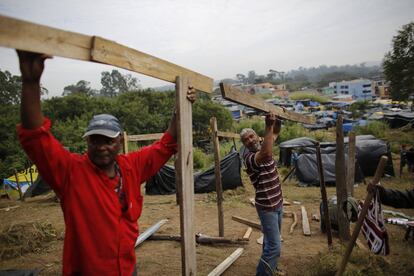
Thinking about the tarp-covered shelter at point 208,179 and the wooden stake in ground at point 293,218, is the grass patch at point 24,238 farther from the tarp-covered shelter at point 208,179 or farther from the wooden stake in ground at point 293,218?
the wooden stake in ground at point 293,218

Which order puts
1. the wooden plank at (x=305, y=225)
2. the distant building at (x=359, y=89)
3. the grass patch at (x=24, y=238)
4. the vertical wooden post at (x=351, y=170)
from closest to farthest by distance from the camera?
the vertical wooden post at (x=351, y=170) < the grass patch at (x=24, y=238) < the wooden plank at (x=305, y=225) < the distant building at (x=359, y=89)

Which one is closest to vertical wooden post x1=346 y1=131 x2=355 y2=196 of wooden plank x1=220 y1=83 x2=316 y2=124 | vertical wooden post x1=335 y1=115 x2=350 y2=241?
vertical wooden post x1=335 y1=115 x2=350 y2=241

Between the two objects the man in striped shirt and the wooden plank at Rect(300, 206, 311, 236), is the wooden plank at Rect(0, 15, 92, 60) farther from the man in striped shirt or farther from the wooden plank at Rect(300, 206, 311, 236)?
the wooden plank at Rect(300, 206, 311, 236)

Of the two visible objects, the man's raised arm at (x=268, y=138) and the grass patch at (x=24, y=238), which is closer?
the man's raised arm at (x=268, y=138)

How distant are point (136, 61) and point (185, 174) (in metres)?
0.81

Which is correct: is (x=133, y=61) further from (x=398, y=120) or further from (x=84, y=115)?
(x=398, y=120)

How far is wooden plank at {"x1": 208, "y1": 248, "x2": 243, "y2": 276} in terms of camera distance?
4071 mm

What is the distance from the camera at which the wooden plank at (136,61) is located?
1.51 metres

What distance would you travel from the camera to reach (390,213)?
6.99 meters

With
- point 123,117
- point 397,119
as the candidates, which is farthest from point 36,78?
point 397,119

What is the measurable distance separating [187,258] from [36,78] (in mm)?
1448

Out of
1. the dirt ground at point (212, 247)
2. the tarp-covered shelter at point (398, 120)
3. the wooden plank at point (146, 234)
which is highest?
the tarp-covered shelter at point (398, 120)

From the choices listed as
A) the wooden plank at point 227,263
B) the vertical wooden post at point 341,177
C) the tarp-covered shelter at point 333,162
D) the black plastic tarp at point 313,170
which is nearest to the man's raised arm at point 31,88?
the wooden plank at point 227,263

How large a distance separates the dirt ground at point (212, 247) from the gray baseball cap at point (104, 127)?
3.20 m
